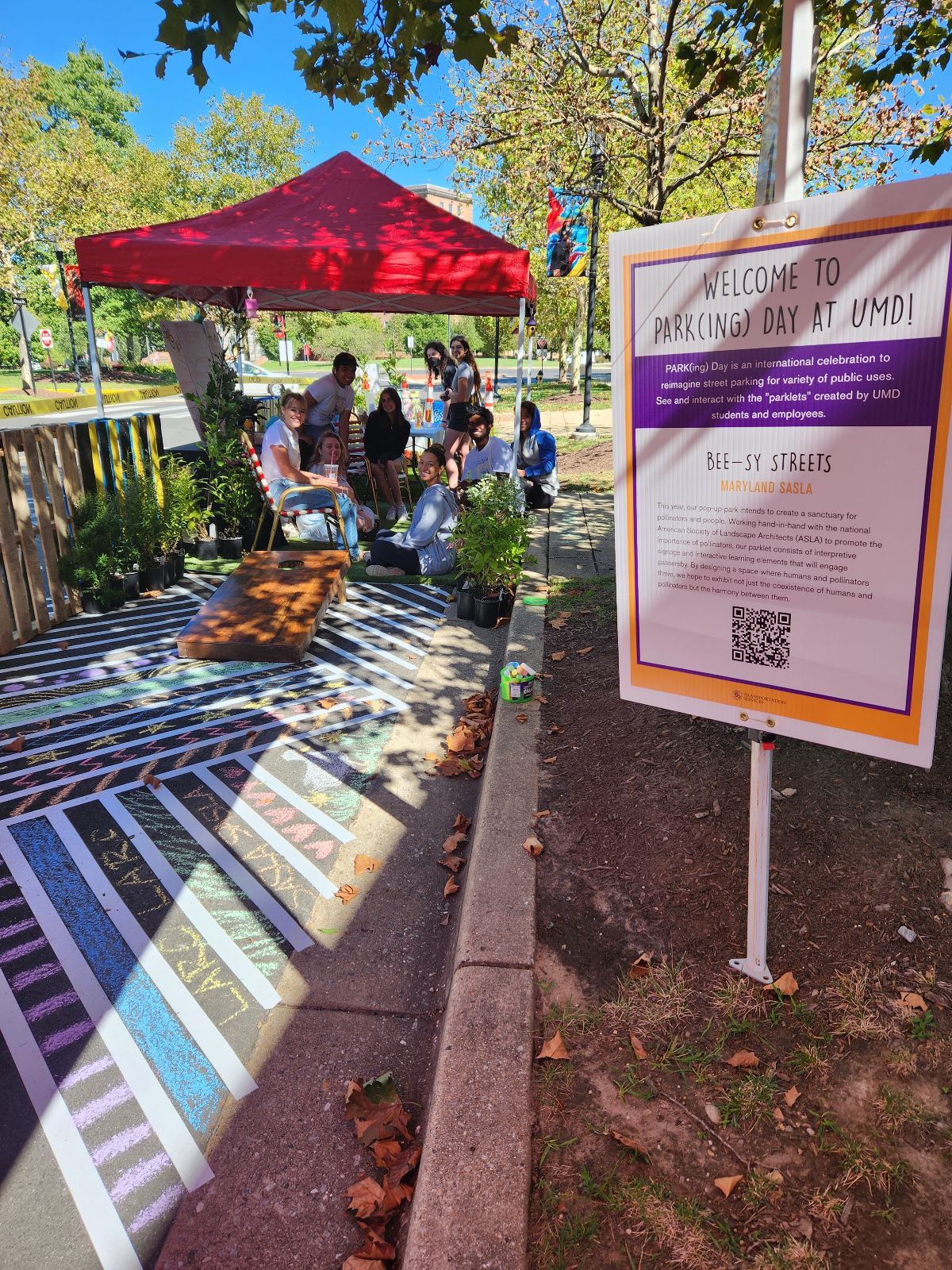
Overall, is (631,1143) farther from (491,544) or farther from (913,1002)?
(491,544)

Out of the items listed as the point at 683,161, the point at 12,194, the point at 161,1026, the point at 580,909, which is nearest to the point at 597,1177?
the point at 580,909

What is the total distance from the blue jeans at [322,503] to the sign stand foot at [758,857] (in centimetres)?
599

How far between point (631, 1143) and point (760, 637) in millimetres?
1285

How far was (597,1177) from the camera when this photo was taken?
1886mm

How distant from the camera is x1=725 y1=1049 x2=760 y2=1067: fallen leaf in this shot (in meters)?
2.13

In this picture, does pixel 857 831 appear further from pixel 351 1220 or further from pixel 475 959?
pixel 351 1220

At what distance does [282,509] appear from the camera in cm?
756

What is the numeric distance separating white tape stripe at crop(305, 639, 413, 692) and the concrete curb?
213 cm

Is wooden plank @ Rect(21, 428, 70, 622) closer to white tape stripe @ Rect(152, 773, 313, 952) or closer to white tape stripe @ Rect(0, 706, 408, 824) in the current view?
white tape stripe @ Rect(0, 706, 408, 824)

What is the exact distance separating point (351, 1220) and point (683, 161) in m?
20.9

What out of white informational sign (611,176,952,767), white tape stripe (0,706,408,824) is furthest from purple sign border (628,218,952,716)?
white tape stripe (0,706,408,824)

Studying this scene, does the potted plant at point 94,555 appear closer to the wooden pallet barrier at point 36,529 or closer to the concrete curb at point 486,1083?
the wooden pallet barrier at point 36,529

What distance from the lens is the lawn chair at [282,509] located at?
24.1ft

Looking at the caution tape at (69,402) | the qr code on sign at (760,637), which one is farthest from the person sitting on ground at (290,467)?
the caution tape at (69,402)
